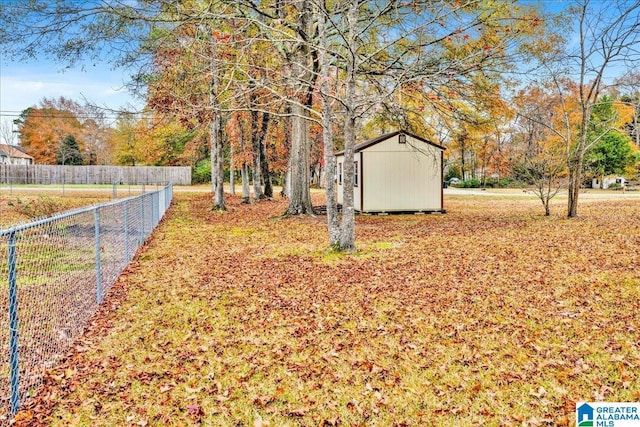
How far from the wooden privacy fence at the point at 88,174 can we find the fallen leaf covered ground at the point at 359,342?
36.3 meters

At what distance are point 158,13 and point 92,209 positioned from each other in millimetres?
6354

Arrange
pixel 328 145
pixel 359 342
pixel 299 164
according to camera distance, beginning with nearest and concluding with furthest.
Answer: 1. pixel 359 342
2. pixel 328 145
3. pixel 299 164

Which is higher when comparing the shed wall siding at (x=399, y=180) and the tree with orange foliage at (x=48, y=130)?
A: the tree with orange foliage at (x=48, y=130)

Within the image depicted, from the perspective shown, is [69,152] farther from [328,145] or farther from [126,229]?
[328,145]

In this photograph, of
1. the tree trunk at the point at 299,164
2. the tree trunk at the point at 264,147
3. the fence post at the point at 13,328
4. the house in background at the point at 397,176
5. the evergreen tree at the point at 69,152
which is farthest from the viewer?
the evergreen tree at the point at 69,152

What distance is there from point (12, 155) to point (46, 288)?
2359 inches

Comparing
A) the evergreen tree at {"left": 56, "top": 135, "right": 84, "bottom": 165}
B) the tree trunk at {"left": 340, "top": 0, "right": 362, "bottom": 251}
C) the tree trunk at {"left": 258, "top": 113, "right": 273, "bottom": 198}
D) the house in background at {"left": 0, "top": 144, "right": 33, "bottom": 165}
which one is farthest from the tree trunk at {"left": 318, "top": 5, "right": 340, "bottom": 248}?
the house in background at {"left": 0, "top": 144, "right": 33, "bottom": 165}

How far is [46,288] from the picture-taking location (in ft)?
14.8

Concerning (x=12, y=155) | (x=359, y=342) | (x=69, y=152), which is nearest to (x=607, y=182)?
(x=359, y=342)

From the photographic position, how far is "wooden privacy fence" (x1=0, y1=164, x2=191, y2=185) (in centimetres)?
4088

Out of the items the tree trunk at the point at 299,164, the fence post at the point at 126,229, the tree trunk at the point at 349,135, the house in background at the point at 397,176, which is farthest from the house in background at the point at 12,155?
the tree trunk at the point at 349,135

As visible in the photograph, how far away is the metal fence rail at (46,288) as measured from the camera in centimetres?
323

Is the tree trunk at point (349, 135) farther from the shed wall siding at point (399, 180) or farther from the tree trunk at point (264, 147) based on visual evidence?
the tree trunk at point (264, 147)

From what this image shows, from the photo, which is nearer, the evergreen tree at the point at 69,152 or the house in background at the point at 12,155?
the evergreen tree at the point at 69,152
